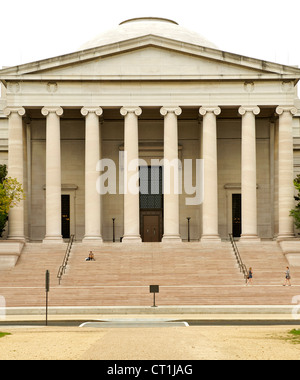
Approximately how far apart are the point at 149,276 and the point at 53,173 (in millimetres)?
15101

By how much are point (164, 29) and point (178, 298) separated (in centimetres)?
3973

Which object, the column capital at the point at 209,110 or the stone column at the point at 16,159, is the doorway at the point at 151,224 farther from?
the stone column at the point at 16,159

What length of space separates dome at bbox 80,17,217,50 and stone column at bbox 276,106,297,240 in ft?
54.5

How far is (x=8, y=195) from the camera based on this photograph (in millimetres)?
61094

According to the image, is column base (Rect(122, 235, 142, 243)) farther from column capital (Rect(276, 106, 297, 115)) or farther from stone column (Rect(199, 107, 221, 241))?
column capital (Rect(276, 106, 297, 115))

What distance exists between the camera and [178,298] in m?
47.1

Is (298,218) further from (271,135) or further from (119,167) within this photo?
(119,167)

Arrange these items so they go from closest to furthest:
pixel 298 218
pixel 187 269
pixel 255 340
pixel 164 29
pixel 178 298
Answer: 1. pixel 255 340
2. pixel 178 298
3. pixel 187 269
4. pixel 298 218
5. pixel 164 29

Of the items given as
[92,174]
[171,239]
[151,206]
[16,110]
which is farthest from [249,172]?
[16,110]

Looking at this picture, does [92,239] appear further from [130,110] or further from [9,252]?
[130,110]

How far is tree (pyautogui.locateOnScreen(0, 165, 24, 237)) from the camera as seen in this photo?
58.2 metres

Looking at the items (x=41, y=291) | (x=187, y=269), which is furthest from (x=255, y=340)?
(x=187, y=269)

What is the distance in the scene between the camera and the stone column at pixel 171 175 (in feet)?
211

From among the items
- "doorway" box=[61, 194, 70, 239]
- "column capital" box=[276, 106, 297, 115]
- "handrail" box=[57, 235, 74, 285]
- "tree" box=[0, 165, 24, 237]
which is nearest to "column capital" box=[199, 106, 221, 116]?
"column capital" box=[276, 106, 297, 115]
